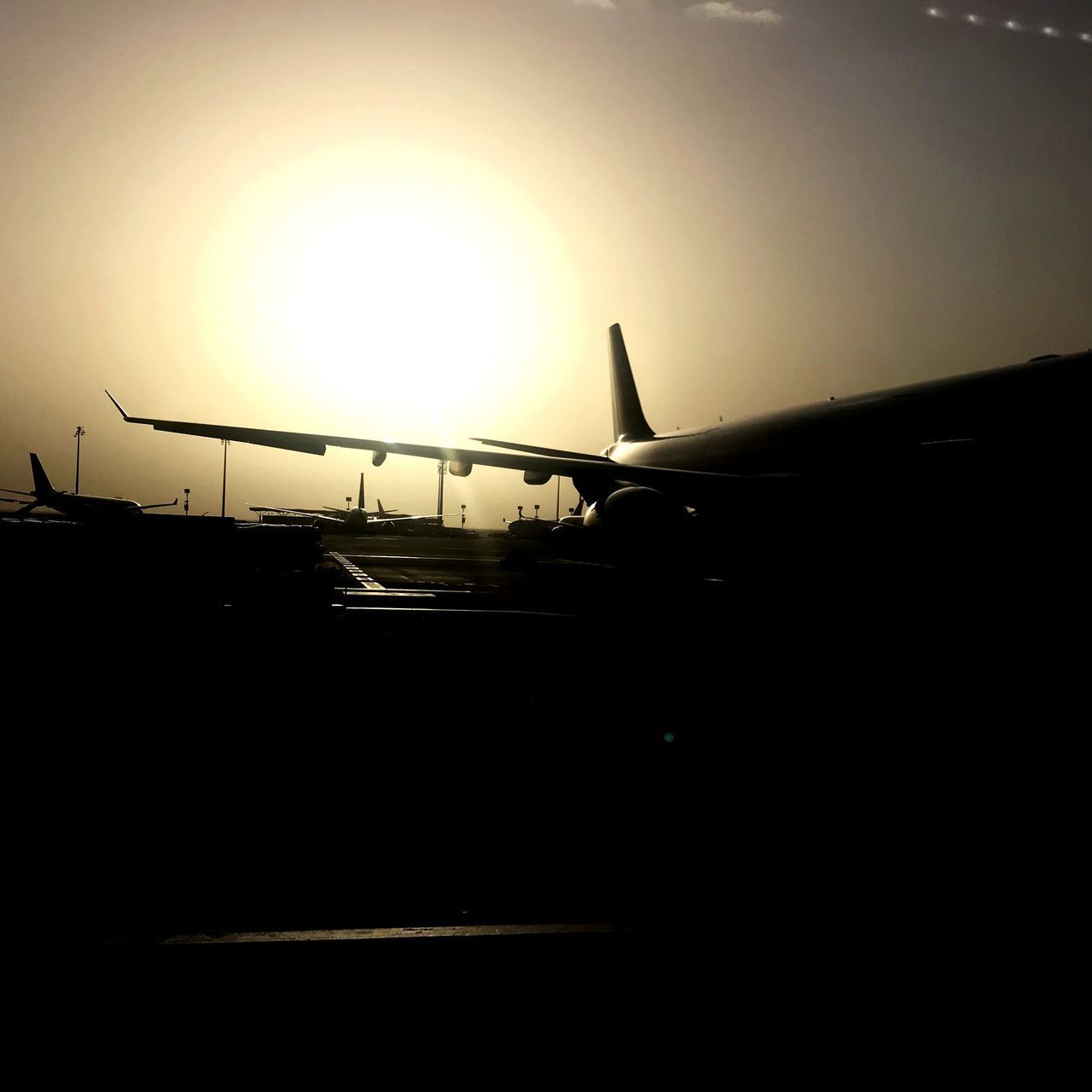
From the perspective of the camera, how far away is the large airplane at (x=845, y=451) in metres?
11.4

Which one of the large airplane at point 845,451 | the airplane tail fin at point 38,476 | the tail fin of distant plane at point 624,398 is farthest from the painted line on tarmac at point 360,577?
the airplane tail fin at point 38,476

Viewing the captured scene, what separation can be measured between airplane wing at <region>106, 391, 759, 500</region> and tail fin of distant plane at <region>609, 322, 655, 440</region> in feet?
40.4

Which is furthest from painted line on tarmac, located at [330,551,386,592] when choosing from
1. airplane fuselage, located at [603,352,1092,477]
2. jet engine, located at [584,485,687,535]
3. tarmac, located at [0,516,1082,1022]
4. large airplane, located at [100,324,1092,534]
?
airplane fuselage, located at [603,352,1092,477]

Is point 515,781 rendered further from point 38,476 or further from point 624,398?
point 38,476

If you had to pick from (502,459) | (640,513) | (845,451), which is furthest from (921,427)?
(502,459)

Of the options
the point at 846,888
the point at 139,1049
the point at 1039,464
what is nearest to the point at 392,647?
the point at 846,888

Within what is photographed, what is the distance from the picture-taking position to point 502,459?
1675 centimetres

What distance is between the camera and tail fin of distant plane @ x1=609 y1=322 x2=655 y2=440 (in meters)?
30.7

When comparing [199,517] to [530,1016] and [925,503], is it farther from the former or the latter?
[925,503]

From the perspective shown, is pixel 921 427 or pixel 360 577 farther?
pixel 360 577

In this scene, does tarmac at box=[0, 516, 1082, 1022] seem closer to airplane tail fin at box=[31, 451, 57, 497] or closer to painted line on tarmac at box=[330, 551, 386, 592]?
painted line on tarmac at box=[330, 551, 386, 592]

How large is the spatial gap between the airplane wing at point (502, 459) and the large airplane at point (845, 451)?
0.07 ft

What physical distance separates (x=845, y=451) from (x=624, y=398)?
17.1 m

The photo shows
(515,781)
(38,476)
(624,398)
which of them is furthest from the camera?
(38,476)
